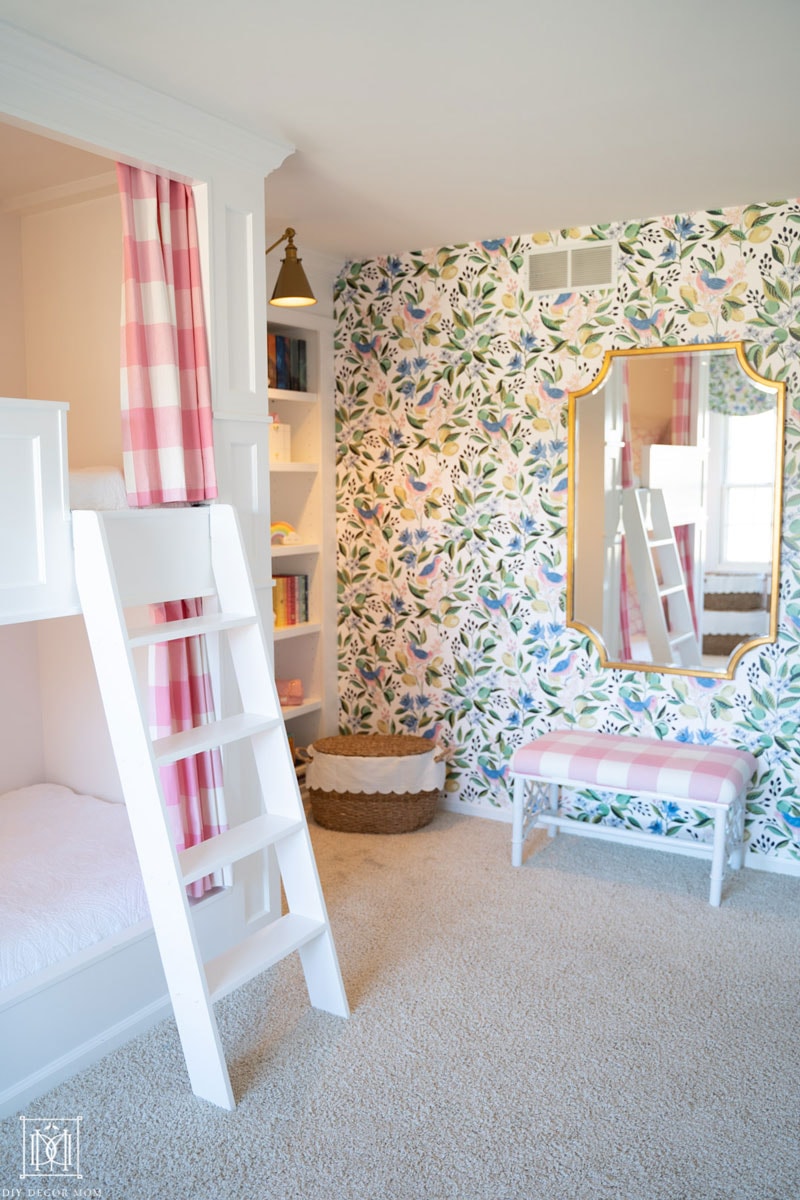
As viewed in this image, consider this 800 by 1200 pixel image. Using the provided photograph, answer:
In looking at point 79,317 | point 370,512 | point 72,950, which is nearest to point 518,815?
point 370,512

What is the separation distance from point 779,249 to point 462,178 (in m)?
1.23

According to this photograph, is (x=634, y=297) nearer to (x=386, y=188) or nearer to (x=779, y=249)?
(x=779, y=249)

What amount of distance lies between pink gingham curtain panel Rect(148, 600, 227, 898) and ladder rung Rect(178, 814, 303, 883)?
11.2 inches

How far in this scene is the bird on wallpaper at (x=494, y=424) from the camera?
4191mm

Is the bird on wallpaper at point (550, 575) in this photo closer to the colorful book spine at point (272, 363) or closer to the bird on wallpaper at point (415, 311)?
the bird on wallpaper at point (415, 311)

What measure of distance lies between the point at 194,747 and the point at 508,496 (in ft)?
7.09

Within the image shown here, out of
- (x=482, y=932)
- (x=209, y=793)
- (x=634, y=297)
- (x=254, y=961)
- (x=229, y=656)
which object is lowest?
(x=482, y=932)

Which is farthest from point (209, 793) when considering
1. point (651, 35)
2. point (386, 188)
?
point (651, 35)

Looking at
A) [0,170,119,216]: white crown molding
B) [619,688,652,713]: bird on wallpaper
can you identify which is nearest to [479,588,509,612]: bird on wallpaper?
[619,688,652,713]: bird on wallpaper

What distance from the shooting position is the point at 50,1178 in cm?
211

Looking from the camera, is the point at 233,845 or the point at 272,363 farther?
the point at 272,363

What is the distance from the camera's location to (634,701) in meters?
4.02

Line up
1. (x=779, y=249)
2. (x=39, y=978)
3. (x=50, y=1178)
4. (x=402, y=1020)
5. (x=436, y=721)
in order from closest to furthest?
(x=50, y=1178) < (x=39, y=978) < (x=402, y=1020) < (x=779, y=249) < (x=436, y=721)

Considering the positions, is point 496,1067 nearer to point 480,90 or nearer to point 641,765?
point 641,765
